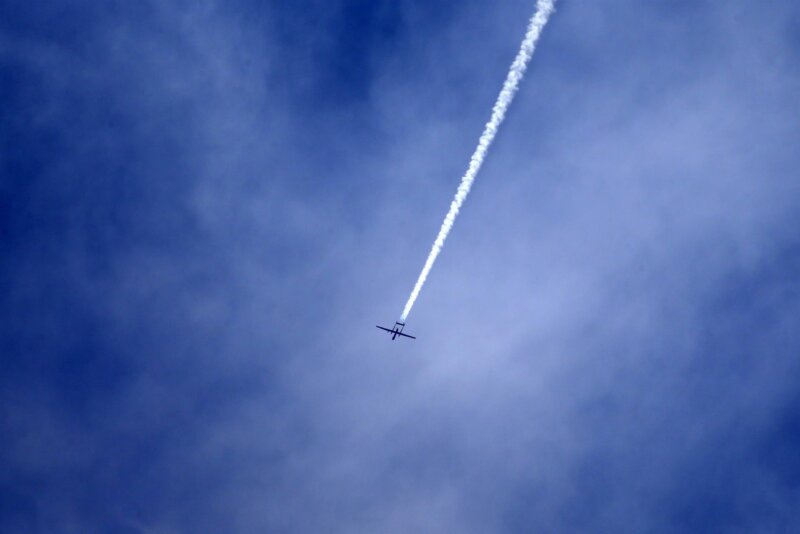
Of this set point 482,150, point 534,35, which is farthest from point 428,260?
point 534,35

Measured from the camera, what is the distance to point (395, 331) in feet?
209

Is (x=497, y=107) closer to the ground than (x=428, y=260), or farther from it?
farther from it

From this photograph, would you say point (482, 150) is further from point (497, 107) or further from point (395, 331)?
point (395, 331)

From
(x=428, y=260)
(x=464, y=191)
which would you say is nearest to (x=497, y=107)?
(x=464, y=191)

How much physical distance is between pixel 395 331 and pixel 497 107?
28.9 metres

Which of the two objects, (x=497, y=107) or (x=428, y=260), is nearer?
(x=497, y=107)

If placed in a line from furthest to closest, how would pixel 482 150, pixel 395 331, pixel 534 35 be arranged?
pixel 395 331 < pixel 482 150 < pixel 534 35

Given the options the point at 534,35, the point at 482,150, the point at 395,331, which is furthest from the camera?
the point at 395,331

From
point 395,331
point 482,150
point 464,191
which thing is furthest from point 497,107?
point 395,331

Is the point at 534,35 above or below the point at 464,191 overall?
above

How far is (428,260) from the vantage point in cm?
5125

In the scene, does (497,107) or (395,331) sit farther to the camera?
(395,331)

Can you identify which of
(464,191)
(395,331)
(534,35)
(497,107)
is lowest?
(395,331)

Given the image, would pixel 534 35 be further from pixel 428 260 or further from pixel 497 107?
pixel 428 260
